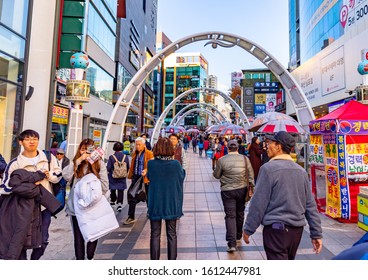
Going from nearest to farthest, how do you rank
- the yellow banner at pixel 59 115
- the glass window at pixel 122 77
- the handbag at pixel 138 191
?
the handbag at pixel 138 191
the yellow banner at pixel 59 115
the glass window at pixel 122 77

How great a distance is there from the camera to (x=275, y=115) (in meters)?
10.1

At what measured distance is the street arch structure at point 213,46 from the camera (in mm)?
9734

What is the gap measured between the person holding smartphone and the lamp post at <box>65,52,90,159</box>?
6190mm

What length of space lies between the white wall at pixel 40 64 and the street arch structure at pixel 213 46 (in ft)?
14.4

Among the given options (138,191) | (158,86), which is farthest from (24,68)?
(158,86)

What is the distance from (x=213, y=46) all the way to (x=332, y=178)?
8504mm

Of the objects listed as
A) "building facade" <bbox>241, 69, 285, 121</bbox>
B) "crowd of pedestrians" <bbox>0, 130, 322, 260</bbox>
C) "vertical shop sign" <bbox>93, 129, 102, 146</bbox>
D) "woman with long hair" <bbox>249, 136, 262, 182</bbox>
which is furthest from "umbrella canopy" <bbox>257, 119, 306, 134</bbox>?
"building facade" <bbox>241, 69, 285, 121</bbox>

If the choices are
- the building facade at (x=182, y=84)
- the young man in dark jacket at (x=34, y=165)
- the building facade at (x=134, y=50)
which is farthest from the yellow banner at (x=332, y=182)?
the building facade at (x=182, y=84)

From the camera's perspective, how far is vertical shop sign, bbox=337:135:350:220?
578cm

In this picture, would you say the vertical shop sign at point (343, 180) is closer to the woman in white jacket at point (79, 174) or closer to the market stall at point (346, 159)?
the market stall at point (346, 159)

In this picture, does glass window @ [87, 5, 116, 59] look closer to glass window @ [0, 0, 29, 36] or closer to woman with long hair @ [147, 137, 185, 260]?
glass window @ [0, 0, 29, 36]

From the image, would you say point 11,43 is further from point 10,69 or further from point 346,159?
point 346,159

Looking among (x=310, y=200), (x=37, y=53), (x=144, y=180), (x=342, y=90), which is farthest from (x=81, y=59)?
(x=342, y=90)

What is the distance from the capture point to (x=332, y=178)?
6.23 m
